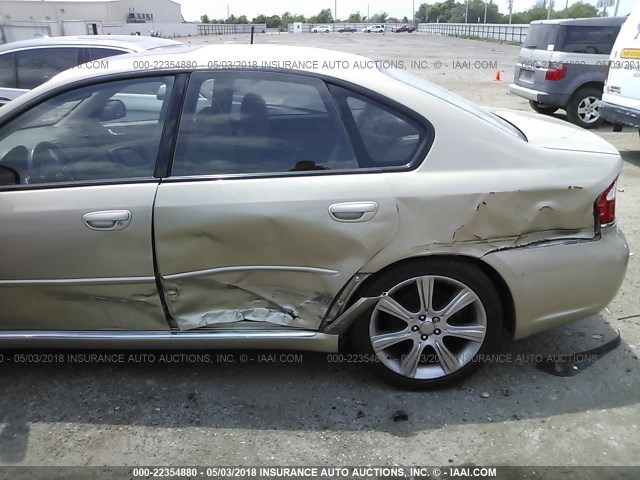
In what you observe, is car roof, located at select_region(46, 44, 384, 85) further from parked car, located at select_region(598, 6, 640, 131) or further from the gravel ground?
parked car, located at select_region(598, 6, 640, 131)

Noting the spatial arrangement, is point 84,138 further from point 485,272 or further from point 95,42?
point 95,42

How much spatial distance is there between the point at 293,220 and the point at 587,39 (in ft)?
29.7

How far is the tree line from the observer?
7844cm

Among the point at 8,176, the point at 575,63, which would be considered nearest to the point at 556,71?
the point at 575,63

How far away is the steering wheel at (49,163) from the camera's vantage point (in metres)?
2.65

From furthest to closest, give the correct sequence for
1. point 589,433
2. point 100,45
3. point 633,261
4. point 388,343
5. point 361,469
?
point 100,45
point 633,261
point 388,343
point 589,433
point 361,469

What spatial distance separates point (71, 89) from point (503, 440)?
2623 mm

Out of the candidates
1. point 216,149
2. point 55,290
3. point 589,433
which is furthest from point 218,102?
point 589,433

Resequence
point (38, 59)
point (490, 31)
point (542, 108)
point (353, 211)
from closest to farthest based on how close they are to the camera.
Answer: point (353, 211) < point (38, 59) < point (542, 108) < point (490, 31)

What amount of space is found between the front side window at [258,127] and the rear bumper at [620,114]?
571 cm

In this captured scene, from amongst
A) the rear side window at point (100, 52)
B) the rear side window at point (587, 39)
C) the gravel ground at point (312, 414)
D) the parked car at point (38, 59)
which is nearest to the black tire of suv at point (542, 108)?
the rear side window at point (587, 39)

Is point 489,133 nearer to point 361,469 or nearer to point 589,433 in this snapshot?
point 589,433

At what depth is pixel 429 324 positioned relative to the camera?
8.83 ft

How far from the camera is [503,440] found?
8.17ft
